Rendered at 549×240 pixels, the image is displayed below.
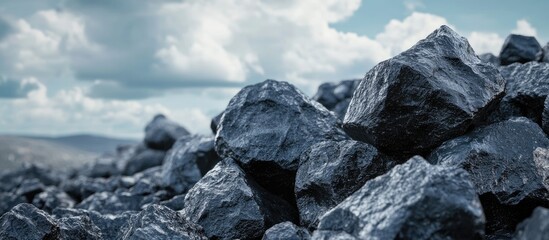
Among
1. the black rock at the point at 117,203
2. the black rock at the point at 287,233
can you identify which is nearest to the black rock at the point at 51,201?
the black rock at the point at 117,203

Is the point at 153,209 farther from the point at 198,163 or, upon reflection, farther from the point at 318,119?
the point at 198,163

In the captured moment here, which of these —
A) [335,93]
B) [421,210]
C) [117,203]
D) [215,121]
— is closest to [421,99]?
[421,210]

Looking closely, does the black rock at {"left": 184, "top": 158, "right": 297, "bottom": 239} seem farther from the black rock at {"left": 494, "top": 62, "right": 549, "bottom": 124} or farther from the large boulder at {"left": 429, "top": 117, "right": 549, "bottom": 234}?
the black rock at {"left": 494, "top": 62, "right": 549, "bottom": 124}

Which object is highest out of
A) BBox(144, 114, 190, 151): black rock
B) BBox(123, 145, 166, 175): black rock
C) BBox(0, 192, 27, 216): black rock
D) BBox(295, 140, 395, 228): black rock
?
BBox(144, 114, 190, 151): black rock

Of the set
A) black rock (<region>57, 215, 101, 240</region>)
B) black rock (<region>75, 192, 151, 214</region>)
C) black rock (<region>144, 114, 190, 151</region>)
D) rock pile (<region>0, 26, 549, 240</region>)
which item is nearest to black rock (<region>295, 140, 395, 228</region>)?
rock pile (<region>0, 26, 549, 240</region>)

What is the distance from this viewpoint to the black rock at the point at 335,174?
5348 mm

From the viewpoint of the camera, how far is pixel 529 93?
6484mm

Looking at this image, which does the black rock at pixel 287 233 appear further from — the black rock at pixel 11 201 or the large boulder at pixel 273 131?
the black rock at pixel 11 201

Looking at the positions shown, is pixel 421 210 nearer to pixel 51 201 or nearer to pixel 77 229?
pixel 77 229

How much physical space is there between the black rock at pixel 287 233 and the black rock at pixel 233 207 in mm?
749

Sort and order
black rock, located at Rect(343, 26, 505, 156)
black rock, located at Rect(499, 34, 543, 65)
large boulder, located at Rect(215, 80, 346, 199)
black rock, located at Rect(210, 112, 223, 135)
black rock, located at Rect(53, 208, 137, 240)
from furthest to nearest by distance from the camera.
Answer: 1. black rock, located at Rect(210, 112, 223, 135)
2. black rock, located at Rect(499, 34, 543, 65)
3. black rock, located at Rect(53, 208, 137, 240)
4. large boulder, located at Rect(215, 80, 346, 199)
5. black rock, located at Rect(343, 26, 505, 156)

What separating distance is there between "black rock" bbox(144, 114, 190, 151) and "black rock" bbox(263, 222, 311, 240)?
1355 cm

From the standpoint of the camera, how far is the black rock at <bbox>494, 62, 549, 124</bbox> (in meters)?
6.45

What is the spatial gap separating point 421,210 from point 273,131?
3024 mm
